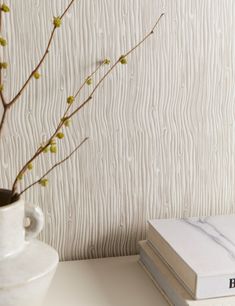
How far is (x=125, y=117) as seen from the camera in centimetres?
94

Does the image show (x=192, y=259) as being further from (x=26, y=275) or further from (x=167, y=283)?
(x=26, y=275)

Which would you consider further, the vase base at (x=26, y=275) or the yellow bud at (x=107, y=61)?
the yellow bud at (x=107, y=61)

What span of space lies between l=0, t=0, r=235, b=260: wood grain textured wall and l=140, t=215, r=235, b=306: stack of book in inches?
2.7

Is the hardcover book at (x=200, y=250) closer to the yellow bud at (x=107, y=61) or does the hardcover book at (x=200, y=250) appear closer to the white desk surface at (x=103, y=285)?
the white desk surface at (x=103, y=285)

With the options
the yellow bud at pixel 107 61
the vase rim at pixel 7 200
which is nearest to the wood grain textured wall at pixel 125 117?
the yellow bud at pixel 107 61

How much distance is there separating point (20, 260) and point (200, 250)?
0.92 feet

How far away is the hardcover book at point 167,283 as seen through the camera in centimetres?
78

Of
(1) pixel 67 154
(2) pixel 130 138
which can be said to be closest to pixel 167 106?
(2) pixel 130 138

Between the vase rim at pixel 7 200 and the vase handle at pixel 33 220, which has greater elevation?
the vase rim at pixel 7 200

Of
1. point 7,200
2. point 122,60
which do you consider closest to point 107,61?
point 122,60

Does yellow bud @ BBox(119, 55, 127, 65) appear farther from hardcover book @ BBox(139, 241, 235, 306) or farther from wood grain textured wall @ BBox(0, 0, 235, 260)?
hardcover book @ BBox(139, 241, 235, 306)

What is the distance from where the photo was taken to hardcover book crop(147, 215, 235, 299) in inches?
30.8

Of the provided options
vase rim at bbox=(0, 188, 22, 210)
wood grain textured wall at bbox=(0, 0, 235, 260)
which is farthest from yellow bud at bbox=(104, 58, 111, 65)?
vase rim at bbox=(0, 188, 22, 210)

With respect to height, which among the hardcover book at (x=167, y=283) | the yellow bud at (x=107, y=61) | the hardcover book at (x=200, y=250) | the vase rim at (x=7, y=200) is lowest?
the hardcover book at (x=167, y=283)
